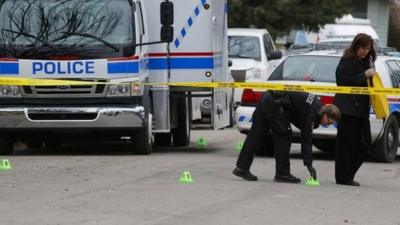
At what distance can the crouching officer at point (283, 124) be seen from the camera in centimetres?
1057

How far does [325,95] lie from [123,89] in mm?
2836

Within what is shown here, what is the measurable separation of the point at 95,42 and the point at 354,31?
71.8 feet

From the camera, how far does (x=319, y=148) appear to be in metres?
15.0

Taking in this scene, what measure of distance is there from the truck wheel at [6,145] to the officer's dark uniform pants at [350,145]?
5210 mm

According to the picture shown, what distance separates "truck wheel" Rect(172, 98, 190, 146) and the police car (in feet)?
4.57

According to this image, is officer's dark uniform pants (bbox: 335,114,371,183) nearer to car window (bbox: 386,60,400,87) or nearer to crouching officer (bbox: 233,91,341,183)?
crouching officer (bbox: 233,91,341,183)

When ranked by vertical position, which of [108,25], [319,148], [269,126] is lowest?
[319,148]

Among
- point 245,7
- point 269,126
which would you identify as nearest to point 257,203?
point 269,126

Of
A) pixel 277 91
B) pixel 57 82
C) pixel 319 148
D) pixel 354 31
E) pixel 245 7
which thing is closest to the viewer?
pixel 277 91

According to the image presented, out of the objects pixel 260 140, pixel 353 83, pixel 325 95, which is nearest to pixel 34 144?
pixel 325 95

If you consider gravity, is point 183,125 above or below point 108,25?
below

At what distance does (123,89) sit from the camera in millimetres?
13031

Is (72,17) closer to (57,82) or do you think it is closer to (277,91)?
(57,82)

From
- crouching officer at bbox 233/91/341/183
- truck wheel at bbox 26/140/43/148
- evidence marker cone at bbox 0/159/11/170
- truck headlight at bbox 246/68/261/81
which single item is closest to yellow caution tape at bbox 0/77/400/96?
crouching officer at bbox 233/91/341/183
